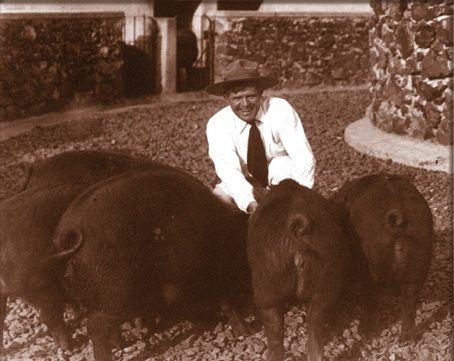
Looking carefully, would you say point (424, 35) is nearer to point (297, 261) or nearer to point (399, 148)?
point (399, 148)

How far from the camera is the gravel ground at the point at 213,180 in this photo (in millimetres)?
4363

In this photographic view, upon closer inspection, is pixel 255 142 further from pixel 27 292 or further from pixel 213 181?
pixel 213 181

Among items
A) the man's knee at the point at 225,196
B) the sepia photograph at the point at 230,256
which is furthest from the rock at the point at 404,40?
the man's knee at the point at 225,196

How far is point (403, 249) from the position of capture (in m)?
4.04

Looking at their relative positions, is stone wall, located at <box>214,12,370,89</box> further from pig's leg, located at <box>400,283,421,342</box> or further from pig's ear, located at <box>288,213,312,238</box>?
pig's ear, located at <box>288,213,312,238</box>

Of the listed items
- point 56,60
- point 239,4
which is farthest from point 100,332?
point 239,4

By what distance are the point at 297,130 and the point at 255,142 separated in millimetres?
299

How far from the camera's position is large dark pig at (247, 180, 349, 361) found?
12.0ft

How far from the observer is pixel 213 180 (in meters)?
8.55

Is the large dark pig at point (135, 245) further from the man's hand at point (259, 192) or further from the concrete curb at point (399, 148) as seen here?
the concrete curb at point (399, 148)

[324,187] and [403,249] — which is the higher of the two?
[403,249]

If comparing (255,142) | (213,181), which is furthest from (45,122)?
(255,142)

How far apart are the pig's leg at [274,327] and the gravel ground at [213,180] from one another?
47 cm

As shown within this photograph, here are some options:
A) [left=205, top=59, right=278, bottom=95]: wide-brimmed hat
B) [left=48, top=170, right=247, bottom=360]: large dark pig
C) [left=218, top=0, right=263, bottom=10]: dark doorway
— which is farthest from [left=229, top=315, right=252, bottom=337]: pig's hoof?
[left=218, top=0, right=263, bottom=10]: dark doorway
